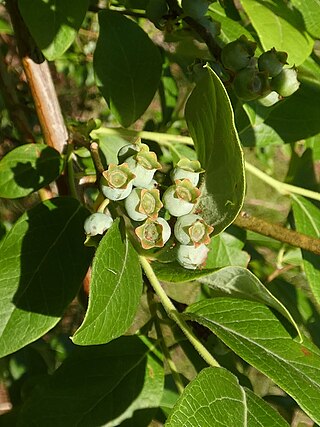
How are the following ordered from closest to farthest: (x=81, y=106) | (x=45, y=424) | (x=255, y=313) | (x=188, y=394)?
(x=188, y=394)
(x=255, y=313)
(x=45, y=424)
(x=81, y=106)

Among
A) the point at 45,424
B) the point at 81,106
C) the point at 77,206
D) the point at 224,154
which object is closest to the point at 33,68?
the point at 77,206

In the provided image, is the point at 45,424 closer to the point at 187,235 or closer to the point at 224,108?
the point at 187,235

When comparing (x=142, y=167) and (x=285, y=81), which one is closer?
(x=142, y=167)

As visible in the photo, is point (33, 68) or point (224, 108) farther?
point (33, 68)

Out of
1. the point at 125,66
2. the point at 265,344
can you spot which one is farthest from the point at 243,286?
the point at 125,66

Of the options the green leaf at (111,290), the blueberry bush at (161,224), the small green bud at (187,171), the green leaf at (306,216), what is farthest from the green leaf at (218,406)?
the green leaf at (306,216)

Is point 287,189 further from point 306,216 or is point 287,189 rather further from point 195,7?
point 195,7

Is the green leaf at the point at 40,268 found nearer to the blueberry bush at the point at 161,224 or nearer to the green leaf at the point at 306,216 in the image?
the blueberry bush at the point at 161,224

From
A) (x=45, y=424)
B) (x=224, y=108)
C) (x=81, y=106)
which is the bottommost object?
(x=81, y=106)
